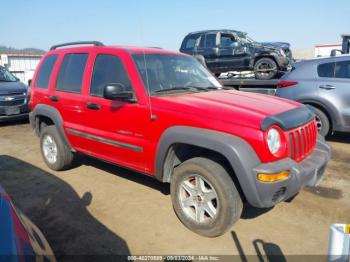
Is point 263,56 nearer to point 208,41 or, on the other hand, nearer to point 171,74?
point 208,41

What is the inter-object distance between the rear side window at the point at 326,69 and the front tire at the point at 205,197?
431 centimetres

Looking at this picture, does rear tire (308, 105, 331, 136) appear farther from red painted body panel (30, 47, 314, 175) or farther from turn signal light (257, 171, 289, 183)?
turn signal light (257, 171, 289, 183)

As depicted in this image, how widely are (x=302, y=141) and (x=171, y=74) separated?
5.78ft

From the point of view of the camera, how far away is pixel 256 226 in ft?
11.5

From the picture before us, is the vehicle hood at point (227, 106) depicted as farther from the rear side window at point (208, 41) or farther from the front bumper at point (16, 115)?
the rear side window at point (208, 41)

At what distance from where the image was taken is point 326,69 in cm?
640

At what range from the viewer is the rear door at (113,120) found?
374cm

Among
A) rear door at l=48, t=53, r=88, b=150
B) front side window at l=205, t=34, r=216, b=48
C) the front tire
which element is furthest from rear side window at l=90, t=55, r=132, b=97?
front side window at l=205, t=34, r=216, b=48

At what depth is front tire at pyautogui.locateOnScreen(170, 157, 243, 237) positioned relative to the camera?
10.1ft

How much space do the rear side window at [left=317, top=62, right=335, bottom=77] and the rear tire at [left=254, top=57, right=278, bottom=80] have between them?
Result: 3366mm

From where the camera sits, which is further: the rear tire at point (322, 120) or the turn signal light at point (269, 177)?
the rear tire at point (322, 120)

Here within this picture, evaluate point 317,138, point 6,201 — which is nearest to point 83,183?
point 6,201

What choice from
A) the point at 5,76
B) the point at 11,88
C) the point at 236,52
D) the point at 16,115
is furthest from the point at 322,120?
the point at 5,76

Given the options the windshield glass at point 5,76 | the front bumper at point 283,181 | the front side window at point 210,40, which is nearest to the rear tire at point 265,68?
the front side window at point 210,40
